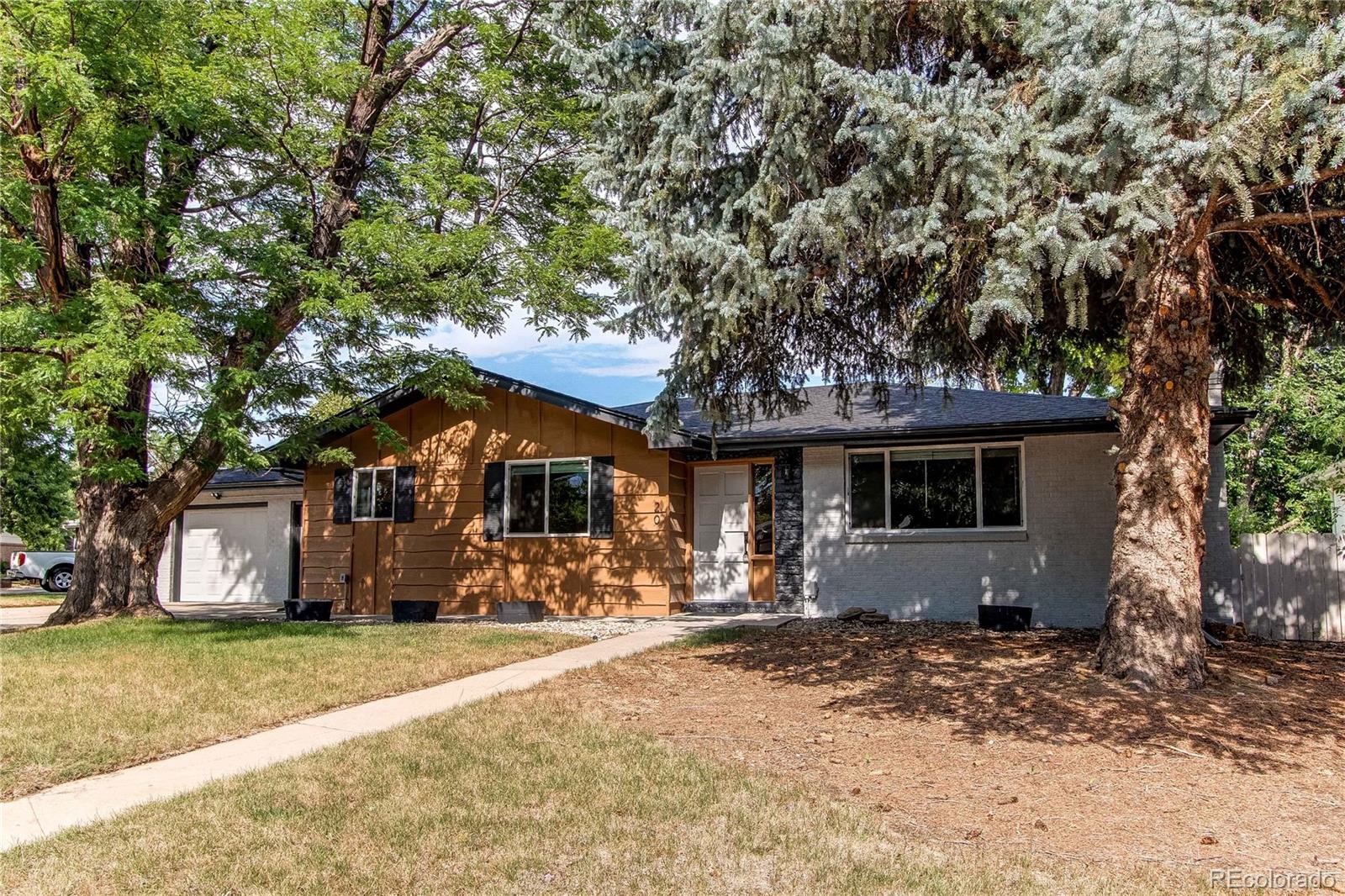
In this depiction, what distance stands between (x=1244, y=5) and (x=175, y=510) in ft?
43.8

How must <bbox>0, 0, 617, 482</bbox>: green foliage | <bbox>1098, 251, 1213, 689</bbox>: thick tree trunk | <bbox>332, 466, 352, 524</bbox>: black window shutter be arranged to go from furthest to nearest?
<bbox>332, 466, 352, 524</bbox>: black window shutter → <bbox>0, 0, 617, 482</bbox>: green foliage → <bbox>1098, 251, 1213, 689</bbox>: thick tree trunk

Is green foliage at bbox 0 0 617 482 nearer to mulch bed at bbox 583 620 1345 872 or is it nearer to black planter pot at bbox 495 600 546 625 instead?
black planter pot at bbox 495 600 546 625

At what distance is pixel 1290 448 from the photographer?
1889cm

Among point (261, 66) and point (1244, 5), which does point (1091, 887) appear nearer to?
point (1244, 5)

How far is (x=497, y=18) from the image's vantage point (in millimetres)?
12734

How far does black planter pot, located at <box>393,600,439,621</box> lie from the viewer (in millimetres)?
12578

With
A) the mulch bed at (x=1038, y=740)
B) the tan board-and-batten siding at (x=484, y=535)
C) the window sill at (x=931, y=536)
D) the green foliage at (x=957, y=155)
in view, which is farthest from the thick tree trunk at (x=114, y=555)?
the window sill at (x=931, y=536)

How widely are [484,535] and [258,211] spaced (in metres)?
5.58

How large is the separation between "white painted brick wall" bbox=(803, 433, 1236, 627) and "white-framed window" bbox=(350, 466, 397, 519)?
684 centimetres

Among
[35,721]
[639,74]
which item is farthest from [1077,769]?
[35,721]

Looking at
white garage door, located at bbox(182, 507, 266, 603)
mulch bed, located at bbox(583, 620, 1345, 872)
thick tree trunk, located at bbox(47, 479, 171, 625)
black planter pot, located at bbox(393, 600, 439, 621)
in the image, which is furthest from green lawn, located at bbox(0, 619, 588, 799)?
white garage door, located at bbox(182, 507, 266, 603)

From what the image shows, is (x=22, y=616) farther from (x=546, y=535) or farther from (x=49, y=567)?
(x=49, y=567)

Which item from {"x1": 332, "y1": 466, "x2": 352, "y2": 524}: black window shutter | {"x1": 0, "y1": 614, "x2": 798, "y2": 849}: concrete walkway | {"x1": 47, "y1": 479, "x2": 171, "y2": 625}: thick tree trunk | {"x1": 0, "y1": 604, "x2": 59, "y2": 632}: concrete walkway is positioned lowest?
{"x1": 0, "y1": 604, "x2": 59, "y2": 632}: concrete walkway

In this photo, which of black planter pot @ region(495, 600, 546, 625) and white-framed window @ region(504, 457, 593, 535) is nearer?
black planter pot @ region(495, 600, 546, 625)
